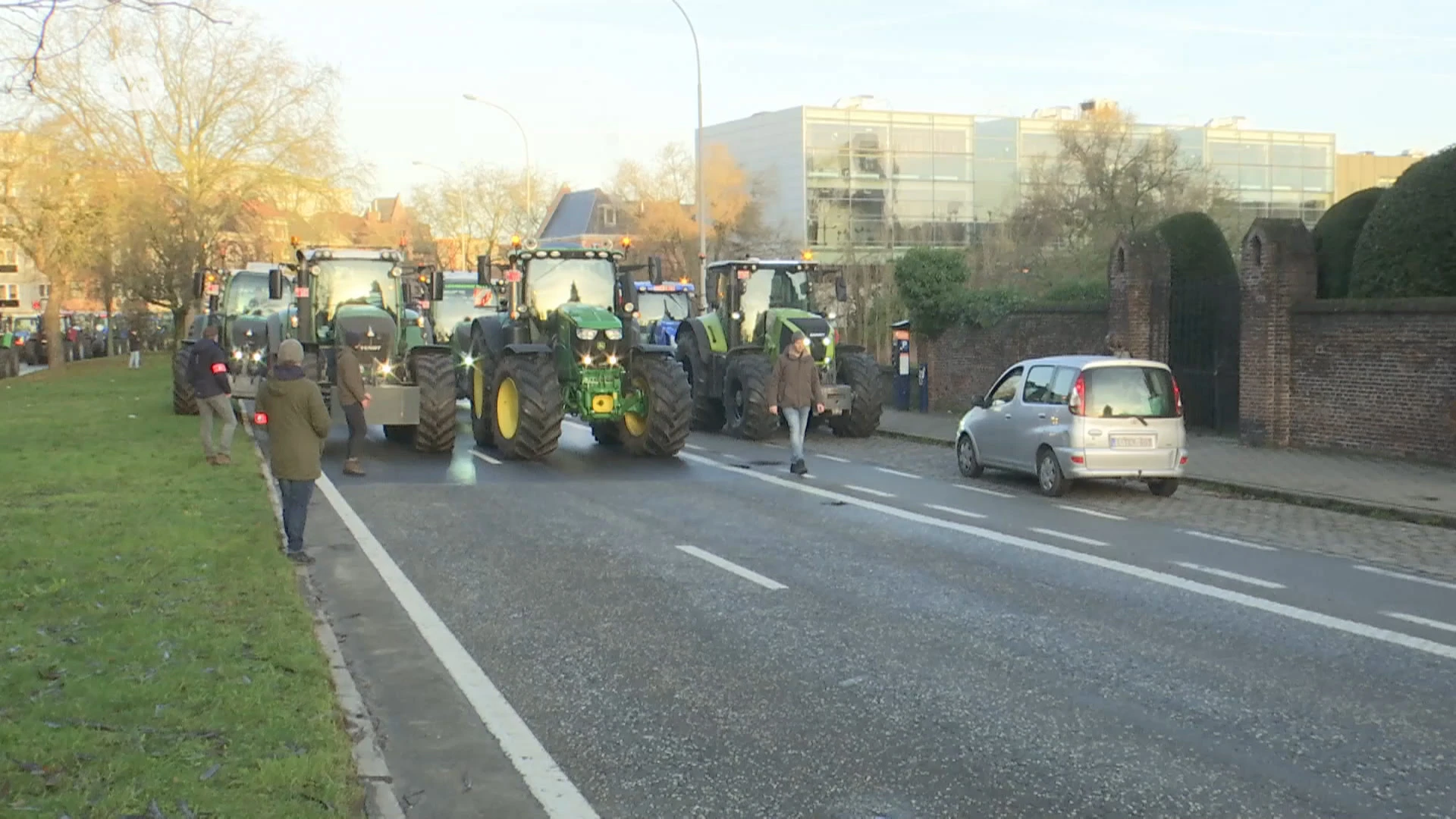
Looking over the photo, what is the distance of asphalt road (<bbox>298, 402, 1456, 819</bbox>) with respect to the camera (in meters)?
5.85

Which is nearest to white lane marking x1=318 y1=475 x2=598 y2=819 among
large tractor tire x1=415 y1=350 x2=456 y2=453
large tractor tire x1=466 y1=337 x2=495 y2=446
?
large tractor tire x1=415 y1=350 x2=456 y2=453

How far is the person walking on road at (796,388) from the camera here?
18.3 meters

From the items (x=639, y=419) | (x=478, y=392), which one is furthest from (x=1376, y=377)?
(x=478, y=392)

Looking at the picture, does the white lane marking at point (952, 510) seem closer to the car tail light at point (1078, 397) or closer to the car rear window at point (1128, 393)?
the car tail light at point (1078, 397)

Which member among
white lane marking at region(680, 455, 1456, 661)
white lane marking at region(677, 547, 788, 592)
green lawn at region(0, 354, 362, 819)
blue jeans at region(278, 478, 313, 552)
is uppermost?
blue jeans at region(278, 478, 313, 552)

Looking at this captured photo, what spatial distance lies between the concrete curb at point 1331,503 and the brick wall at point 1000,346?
7694 mm

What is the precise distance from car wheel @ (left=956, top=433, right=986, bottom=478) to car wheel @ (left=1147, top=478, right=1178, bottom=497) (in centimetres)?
234

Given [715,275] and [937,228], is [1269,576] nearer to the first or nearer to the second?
[715,275]

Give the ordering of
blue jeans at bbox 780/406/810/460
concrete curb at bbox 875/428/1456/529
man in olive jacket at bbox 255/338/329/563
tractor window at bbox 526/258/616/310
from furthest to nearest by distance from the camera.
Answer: tractor window at bbox 526/258/616/310 < blue jeans at bbox 780/406/810/460 < concrete curb at bbox 875/428/1456/529 < man in olive jacket at bbox 255/338/329/563

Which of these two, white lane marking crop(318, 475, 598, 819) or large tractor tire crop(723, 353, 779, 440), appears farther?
large tractor tire crop(723, 353, 779, 440)

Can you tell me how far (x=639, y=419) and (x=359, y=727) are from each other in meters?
13.6

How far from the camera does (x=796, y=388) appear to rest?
18391 millimetres

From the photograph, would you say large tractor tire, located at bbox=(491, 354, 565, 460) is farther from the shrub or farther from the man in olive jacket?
the shrub

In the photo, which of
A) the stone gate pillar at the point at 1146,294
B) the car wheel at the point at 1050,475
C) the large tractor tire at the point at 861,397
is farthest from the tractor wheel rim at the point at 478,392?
the stone gate pillar at the point at 1146,294
